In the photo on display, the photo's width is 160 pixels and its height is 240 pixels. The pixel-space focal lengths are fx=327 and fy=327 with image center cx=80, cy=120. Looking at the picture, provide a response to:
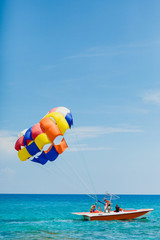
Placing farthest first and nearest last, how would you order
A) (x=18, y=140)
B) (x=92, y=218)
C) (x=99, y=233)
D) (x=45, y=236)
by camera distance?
(x=92, y=218) → (x=18, y=140) → (x=99, y=233) → (x=45, y=236)

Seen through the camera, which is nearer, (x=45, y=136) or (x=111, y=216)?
(x=45, y=136)

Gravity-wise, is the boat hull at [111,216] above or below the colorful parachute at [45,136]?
below

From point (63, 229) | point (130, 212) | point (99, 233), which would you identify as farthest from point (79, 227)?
point (130, 212)

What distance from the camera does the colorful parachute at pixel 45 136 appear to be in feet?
58.4

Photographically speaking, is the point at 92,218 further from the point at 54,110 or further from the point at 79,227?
the point at 54,110

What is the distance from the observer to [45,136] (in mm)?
17875

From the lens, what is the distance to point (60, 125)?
1811 centimetres

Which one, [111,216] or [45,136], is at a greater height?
[45,136]

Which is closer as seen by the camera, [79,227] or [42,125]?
[42,125]

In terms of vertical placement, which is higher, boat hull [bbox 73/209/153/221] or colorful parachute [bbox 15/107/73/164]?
colorful parachute [bbox 15/107/73/164]

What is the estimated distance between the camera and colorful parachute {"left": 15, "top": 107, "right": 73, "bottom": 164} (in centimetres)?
1780

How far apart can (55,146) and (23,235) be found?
5.01 meters

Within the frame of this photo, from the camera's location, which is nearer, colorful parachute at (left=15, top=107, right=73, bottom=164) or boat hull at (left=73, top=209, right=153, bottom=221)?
colorful parachute at (left=15, top=107, right=73, bottom=164)

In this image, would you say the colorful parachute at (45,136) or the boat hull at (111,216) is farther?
the boat hull at (111,216)
